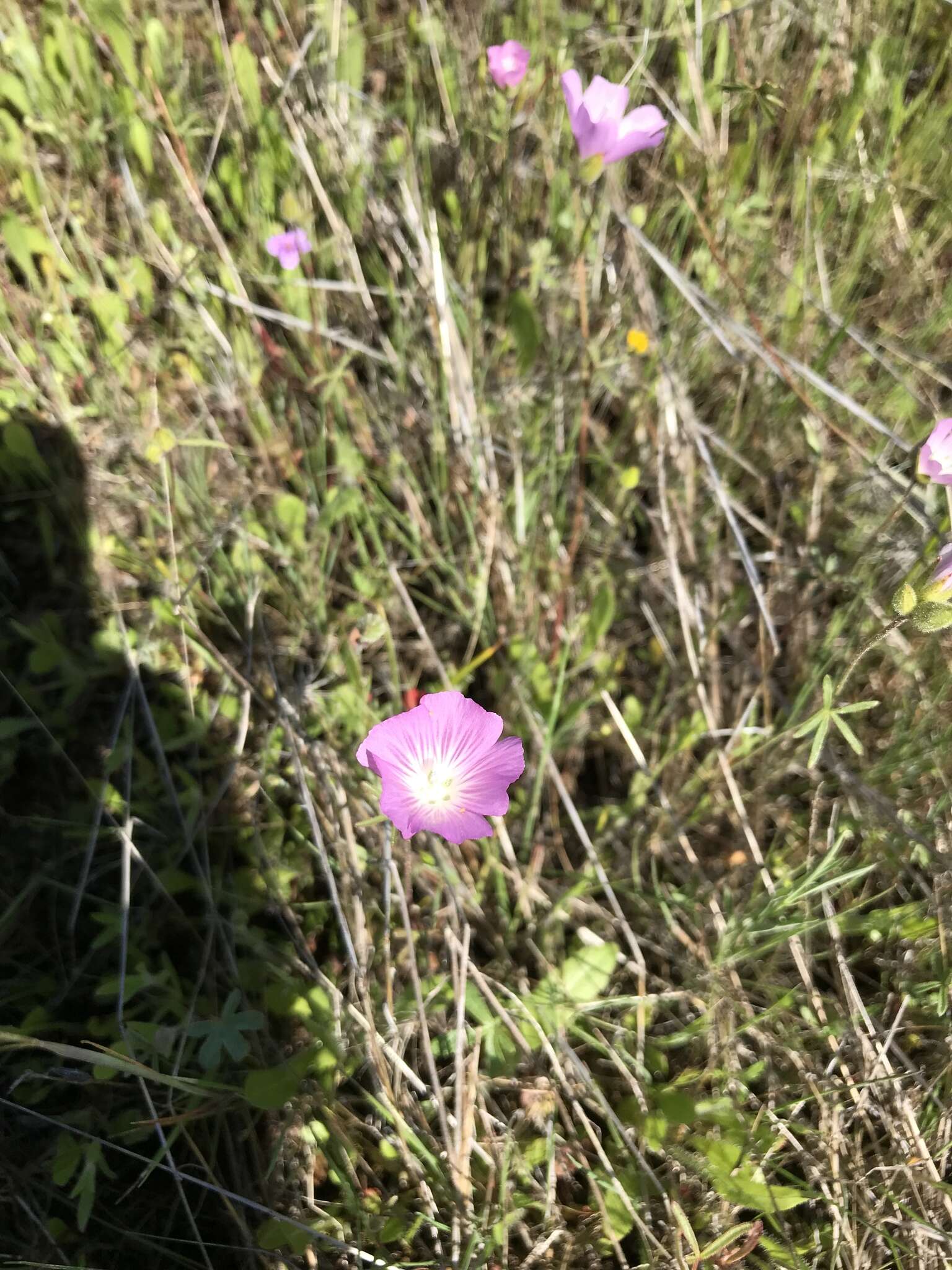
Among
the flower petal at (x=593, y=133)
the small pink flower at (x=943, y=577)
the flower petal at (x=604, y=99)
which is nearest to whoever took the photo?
the small pink flower at (x=943, y=577)

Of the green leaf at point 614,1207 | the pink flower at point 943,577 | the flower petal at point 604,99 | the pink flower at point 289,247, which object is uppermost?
the flower petal at point 604,99

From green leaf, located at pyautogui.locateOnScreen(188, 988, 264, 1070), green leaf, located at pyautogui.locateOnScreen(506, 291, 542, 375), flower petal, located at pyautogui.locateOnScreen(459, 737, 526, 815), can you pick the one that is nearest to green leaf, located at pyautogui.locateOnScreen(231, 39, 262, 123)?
green leaf, located at pyautogui.locateOnScreen(506, 291, 542, 375)

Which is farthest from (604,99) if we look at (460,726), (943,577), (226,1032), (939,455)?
(226,1032)

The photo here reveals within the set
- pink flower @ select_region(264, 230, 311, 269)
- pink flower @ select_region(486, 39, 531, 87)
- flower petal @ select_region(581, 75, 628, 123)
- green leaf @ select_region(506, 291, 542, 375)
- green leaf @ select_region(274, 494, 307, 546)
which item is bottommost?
green leaf @ select_region(274, 494, 307, 546)

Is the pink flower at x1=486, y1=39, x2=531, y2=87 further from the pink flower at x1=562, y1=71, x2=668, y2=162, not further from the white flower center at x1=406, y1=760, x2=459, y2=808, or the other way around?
the white flower center at x1=406, y1=760, x2=459, y2=808

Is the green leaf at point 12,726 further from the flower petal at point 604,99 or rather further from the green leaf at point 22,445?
the flower petal at point 604,99

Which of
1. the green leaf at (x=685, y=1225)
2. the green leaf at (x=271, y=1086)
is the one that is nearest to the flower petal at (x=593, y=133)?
the green leaf at (x=271, y=1086)

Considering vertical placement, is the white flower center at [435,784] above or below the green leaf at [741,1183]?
above

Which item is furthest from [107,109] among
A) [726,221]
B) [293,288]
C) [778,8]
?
[778,8]
